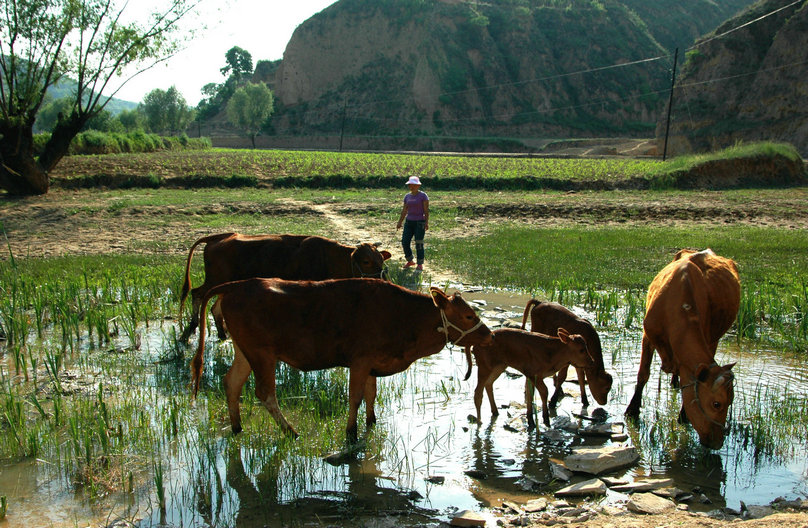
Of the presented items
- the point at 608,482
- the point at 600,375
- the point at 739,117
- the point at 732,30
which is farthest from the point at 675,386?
the point at 732,30

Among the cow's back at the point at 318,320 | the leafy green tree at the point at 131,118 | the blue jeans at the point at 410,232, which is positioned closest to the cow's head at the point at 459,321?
the cow's back at the point at 318,320

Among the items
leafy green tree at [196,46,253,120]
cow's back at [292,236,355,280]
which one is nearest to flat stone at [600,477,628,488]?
cow's back at [292,236,355,280]

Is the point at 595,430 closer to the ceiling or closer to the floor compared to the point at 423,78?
closer to the floor

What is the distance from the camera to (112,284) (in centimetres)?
1385

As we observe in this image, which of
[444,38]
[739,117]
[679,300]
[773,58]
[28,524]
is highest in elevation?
[444,38]

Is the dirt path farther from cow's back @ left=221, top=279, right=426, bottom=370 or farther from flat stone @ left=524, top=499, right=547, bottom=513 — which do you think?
flat stone @ left=524, top=499, right=547, bottom=513

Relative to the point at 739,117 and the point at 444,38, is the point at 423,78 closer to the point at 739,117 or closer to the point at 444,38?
the point at 444,38

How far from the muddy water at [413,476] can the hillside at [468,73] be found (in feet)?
265

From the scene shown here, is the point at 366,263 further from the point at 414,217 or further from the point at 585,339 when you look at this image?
the point at 414,217

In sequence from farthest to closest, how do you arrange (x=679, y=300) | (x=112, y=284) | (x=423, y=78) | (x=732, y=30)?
1. (x=423, y=78)
2. (x=732, y=30)
3. (x=112, y=284)
4. (x=679, y=300)

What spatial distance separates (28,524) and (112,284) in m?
8.81

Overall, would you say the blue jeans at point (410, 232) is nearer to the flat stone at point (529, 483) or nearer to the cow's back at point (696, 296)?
the cow's back at point (696, 296)

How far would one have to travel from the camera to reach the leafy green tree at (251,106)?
93688 mm

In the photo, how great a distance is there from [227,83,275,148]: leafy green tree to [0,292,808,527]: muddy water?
89109 mm
